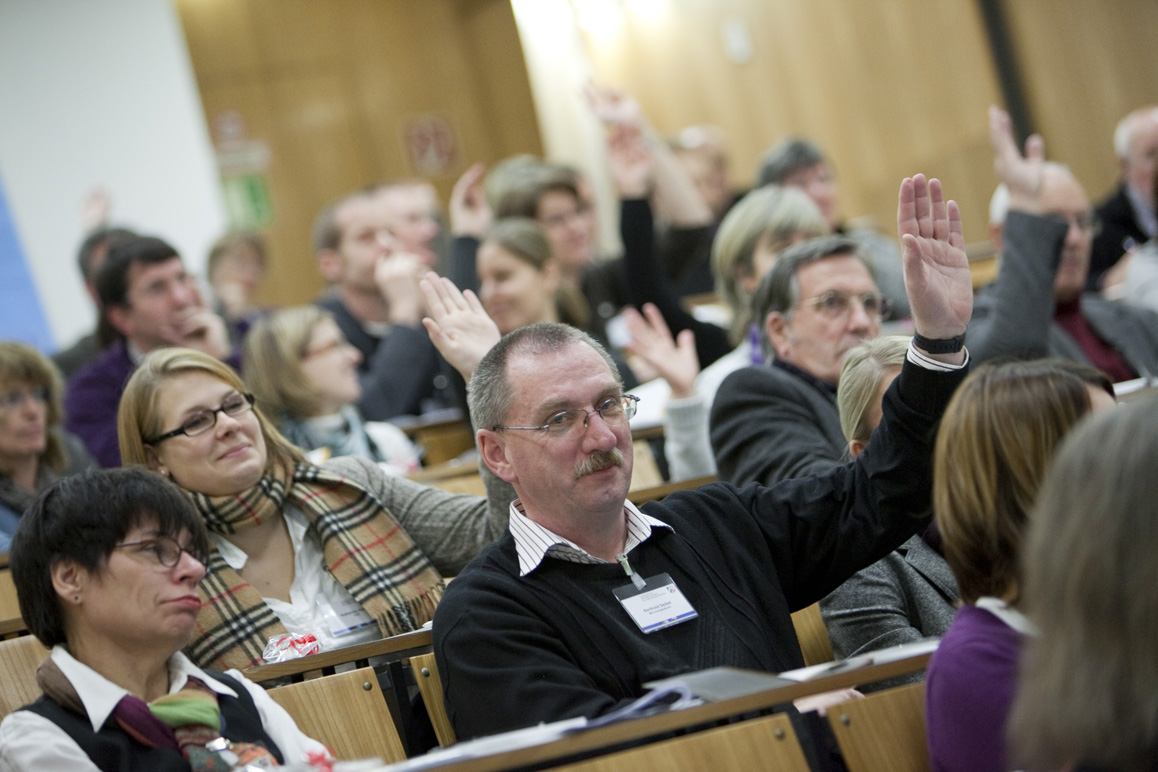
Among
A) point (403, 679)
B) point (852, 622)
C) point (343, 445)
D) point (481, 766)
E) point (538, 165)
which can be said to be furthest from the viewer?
point (538, 165)

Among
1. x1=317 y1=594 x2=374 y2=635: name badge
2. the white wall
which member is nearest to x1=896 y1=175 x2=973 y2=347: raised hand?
x1=317 y1=594 x2=374 y2=635: name badge

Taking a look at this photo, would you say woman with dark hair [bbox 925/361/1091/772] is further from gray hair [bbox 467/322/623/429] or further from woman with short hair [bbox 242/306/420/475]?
woman with short hair [bbox 242/306/420/475]

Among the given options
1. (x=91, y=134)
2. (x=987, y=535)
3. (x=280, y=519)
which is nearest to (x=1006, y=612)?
(x=987, y=535)

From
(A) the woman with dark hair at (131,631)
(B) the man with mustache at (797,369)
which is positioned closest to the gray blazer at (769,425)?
(B) the man with mustache at (797,369)

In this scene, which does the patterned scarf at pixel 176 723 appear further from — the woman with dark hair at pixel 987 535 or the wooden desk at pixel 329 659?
the woman with dark hair at pixel 987 535

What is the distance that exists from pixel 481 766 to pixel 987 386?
74 centimetres

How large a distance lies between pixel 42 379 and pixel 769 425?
199 cm

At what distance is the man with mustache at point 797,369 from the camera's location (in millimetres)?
2460

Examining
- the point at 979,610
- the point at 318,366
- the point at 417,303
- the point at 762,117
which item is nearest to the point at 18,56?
the point at 417,303

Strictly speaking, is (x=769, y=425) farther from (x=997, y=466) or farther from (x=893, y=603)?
(x=997, y=466)

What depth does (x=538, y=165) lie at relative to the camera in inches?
180

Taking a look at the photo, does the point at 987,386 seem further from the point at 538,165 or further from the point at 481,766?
the point at 538,165

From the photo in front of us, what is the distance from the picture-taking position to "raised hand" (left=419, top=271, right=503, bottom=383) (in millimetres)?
2494

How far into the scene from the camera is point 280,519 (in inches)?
98.3
